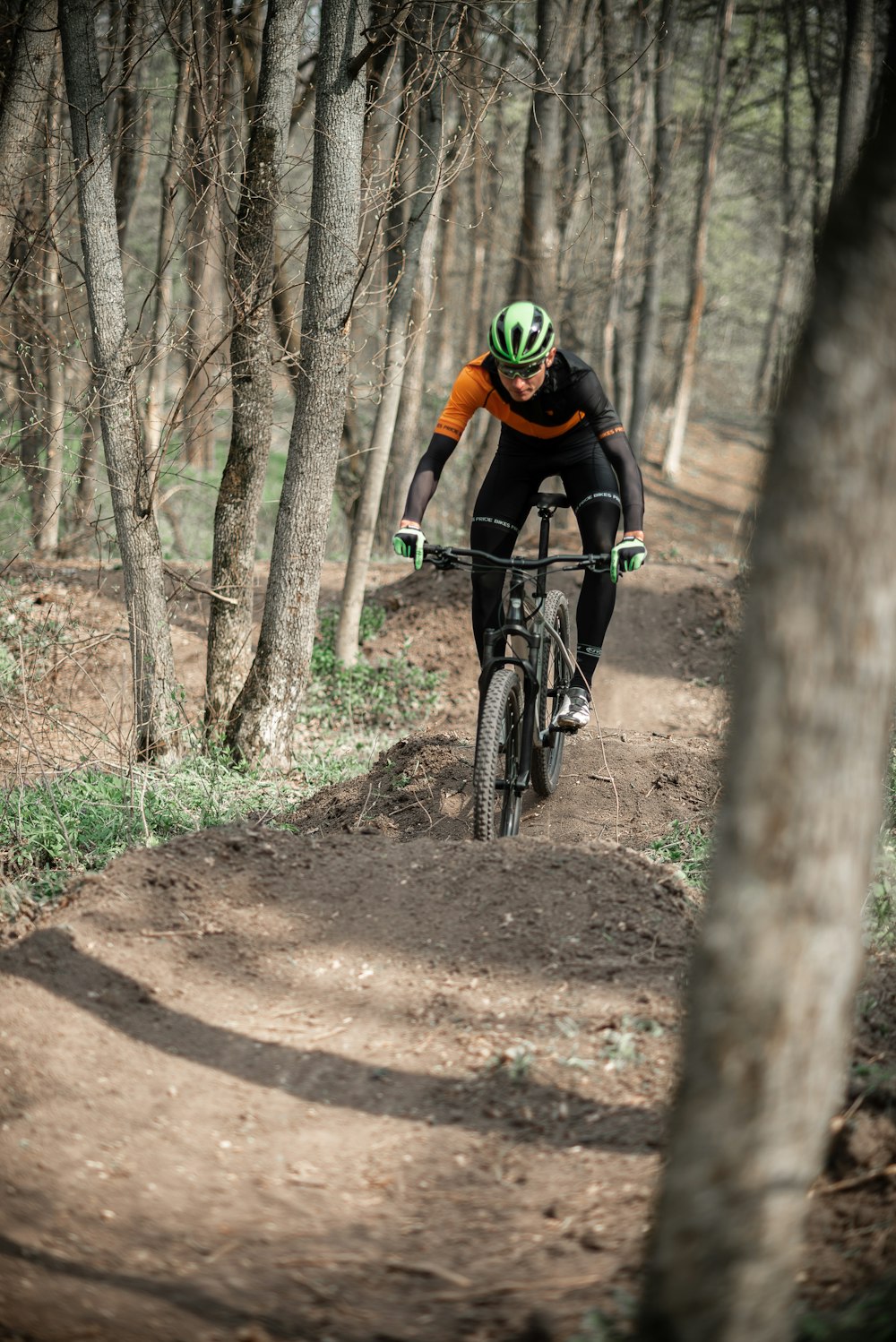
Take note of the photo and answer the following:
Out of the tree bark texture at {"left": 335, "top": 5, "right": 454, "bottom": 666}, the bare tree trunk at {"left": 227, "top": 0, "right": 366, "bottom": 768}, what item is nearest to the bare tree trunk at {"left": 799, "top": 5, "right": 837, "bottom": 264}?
the tree bark texture at {"left": 335, "top": 5, "right": 454, "bottom": 666}

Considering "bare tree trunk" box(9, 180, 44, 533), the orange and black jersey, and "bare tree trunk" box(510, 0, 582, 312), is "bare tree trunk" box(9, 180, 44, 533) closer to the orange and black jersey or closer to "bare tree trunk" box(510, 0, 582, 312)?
the orange and black jersey

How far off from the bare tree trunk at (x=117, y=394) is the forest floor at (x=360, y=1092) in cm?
179

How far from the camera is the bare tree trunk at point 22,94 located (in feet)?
25.5

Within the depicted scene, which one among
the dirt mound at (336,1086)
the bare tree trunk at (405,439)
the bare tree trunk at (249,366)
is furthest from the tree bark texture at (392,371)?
the dirt mound at (336,1086)

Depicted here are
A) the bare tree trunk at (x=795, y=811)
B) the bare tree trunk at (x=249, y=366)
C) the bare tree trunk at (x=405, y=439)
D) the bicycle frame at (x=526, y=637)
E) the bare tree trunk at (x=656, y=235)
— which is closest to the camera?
the bare tree trunk at (x=795, y=811)

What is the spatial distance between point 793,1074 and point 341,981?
2.50 m

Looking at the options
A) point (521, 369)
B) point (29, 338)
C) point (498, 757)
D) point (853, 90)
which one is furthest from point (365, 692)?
point (853, 90)

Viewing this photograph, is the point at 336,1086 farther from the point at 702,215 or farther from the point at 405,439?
the point at 702,215

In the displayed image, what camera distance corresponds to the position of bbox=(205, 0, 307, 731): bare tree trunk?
7691 mm

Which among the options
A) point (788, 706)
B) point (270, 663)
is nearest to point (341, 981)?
point (788, 706)

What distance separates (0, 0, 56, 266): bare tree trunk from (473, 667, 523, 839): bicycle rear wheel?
17.1 feet

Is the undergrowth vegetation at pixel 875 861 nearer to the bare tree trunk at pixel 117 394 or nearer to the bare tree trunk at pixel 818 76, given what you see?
the bare tree trunk at pixel 117 394

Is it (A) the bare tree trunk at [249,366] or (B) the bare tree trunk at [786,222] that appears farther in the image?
(B) the bare tree trunk at [786,222]

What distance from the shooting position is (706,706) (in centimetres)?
1118
